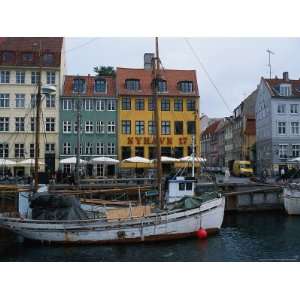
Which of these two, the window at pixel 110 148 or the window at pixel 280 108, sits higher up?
the window at pixel 280 108

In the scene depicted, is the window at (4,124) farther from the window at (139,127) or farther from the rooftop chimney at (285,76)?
the rooftop chimney at (285,76)

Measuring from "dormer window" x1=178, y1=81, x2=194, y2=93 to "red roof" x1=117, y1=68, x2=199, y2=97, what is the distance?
26 centimetres

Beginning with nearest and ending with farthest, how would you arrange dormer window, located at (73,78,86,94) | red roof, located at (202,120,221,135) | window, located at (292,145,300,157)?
1. window, located at (292,145,300,157)
2. dormer window, located at (73,78,86,94)
3. red roof, located at (202,120,221,135)

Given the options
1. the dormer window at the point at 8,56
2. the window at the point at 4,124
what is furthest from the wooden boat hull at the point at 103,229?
the dormer window at the point at 8,56

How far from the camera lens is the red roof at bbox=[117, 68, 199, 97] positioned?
34375mm

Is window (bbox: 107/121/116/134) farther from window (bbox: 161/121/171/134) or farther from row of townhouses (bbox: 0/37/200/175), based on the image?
window (bbox: 161/121/171/134)

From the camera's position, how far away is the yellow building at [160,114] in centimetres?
3362

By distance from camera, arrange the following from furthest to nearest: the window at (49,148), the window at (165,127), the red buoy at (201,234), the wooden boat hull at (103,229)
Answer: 1. the window at (165,127)
2. the window at (49,148)
3. the red buoy at (201,234)
4. the wooden boat hull at (103,229)

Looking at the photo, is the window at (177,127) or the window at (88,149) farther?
the window at (177,127)

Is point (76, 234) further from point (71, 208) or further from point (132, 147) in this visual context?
point (132, 147)

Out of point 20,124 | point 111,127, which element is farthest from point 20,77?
point 111,127

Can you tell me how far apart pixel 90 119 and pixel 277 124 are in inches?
578

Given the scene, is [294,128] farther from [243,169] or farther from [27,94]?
[27,94]

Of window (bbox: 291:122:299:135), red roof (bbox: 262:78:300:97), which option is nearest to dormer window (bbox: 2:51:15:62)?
red roof (bbox: 262:78:300:97)
